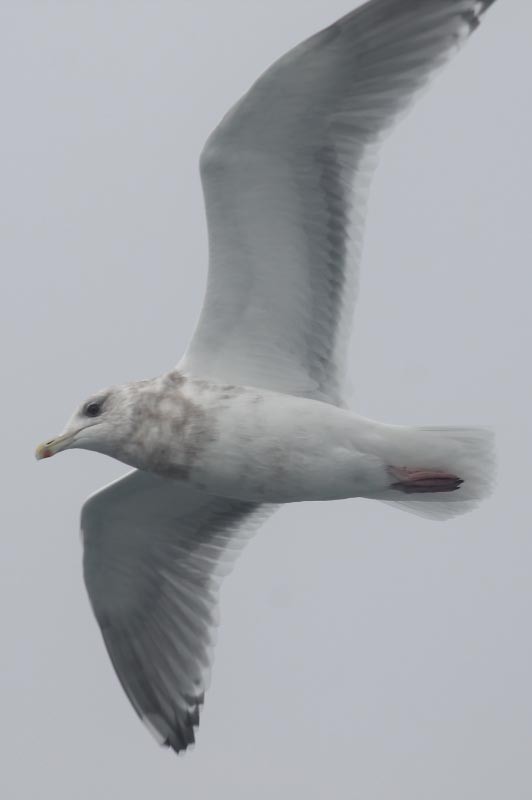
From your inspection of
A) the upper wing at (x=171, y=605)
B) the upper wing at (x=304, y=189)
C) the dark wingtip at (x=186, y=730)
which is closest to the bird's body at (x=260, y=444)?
the upper wing at (x=304, y=189)

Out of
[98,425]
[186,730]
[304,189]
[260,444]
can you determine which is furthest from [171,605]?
[304,189]

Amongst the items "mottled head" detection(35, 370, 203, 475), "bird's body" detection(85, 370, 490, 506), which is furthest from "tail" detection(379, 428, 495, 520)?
"mottled head" detection(35, 370, 203, 475)

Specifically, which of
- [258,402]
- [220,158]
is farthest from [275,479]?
[220,158]

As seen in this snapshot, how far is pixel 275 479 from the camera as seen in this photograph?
8.57 m

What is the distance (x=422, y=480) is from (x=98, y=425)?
5.33 ft

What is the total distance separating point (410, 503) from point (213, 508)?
1396mm

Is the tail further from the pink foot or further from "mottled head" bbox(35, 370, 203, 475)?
"mottled head" bbox(35, 370, 203, 475)

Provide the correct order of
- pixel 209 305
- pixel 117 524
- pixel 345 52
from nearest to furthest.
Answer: pixel 345 52 → pixel 209 305 → pixel 117 524

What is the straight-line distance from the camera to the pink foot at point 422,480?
28.4 feet

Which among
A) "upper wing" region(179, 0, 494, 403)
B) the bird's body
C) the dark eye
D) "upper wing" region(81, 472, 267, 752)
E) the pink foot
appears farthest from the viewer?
→ "upper wing" region(81, 472, 267, 752)

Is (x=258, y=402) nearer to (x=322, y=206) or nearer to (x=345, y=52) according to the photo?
(x=322, y=206)

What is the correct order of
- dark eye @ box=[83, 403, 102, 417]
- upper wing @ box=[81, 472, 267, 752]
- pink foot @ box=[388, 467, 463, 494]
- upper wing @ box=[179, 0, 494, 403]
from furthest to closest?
upper wing @ box=[81, 472, 267, 752] < dark eye @ box=[83, 403, 102, 417] < pink foot @ box=[388, 467, 463, 494] < upper wing @ box=[179, 0, 494, 403]

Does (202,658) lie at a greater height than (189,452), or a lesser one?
lesser

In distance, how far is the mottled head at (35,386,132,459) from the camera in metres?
8.70
